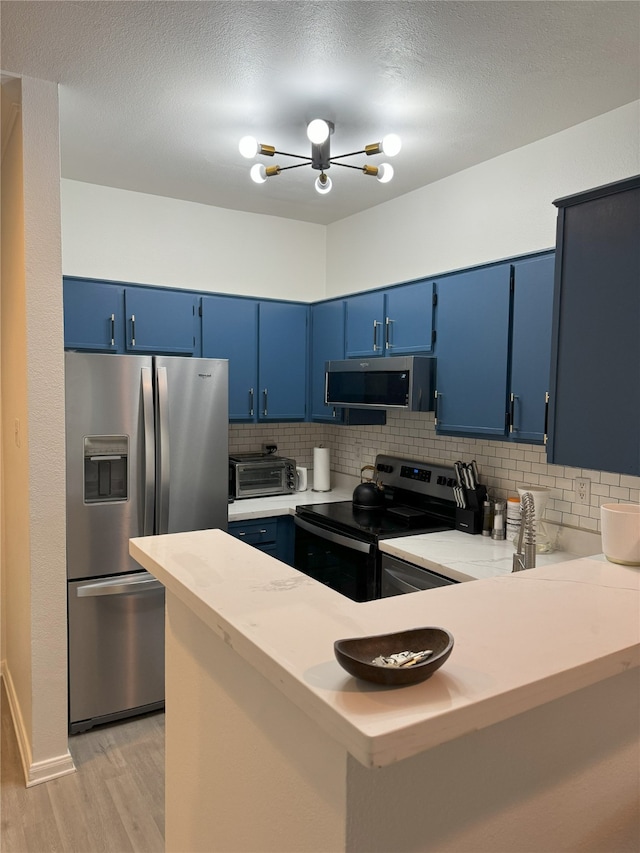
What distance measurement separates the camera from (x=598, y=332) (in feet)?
5.84

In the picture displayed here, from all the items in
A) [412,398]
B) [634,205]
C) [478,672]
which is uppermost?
[634,205]

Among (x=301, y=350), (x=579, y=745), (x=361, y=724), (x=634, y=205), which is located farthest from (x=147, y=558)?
(x=301, y=350)

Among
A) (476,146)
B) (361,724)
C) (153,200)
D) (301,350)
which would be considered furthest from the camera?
(301,350)

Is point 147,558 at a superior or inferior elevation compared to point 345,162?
inferior

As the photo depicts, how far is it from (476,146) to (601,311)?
5.32 ft

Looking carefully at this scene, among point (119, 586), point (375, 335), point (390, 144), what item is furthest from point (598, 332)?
point (119, 586)

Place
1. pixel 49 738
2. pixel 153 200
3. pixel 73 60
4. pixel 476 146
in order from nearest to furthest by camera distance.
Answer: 1. pixel 73 60
2. pixel 49 738
3. pixel 476 146
4. pixel 153 200

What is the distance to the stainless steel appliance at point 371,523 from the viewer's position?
10.5ft

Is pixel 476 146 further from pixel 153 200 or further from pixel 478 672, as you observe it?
pixel 478 672

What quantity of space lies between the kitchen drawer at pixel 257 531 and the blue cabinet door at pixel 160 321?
3.63ft

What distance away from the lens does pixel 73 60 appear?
7.40 ft

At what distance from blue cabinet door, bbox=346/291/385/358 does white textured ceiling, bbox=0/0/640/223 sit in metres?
0.78

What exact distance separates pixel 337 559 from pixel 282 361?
1422 millimetres

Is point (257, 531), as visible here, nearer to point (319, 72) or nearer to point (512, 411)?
point (512, 411)
